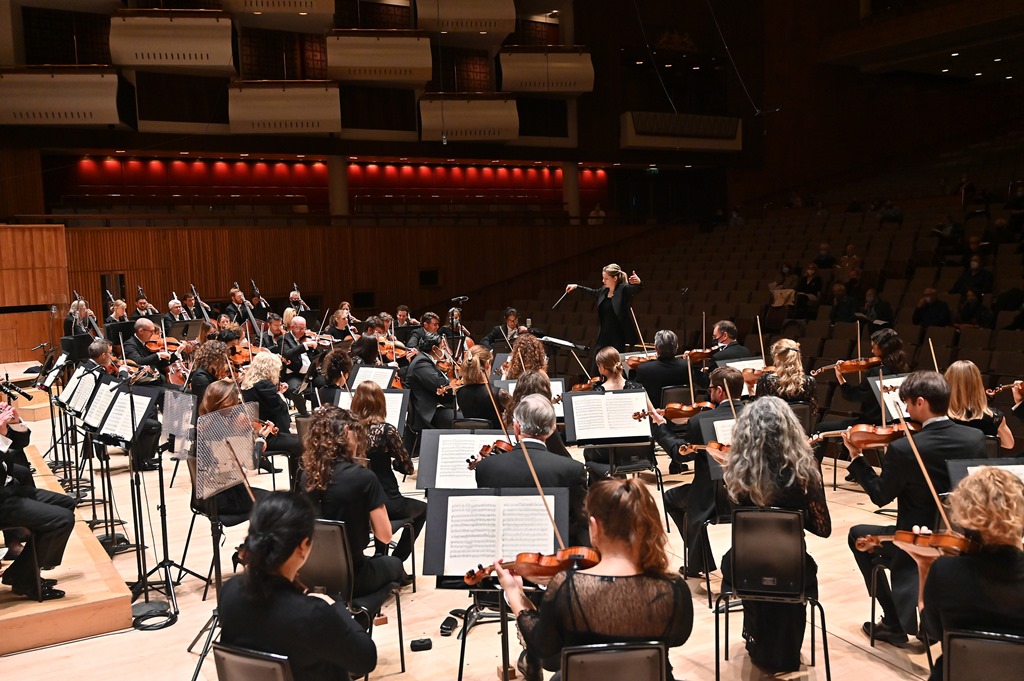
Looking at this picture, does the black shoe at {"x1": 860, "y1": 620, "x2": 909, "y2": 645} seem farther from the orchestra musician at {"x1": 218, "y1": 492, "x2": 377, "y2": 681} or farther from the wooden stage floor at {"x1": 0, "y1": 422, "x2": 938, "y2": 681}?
the orchestra musician at {"x1": 218, "y1": 492, "x2": 377, "y2": 681}

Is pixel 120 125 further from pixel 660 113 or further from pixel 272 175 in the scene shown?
pixel 660 113

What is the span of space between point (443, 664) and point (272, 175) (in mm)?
17262

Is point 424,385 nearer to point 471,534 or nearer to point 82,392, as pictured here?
point 82,392

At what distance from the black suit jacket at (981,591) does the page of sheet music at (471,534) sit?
1638 mm

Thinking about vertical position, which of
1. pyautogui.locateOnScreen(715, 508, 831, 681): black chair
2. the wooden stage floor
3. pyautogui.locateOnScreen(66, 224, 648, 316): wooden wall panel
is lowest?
the wooden stage floor

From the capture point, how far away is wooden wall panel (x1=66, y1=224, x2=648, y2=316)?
50.9 ft

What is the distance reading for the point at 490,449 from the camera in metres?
4.70

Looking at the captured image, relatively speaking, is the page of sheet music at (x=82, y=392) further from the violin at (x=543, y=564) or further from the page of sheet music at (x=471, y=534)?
the violin at (x=543, y=564)

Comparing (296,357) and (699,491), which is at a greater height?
(296,357)

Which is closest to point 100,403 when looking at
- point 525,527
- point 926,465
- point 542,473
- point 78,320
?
point 542,473

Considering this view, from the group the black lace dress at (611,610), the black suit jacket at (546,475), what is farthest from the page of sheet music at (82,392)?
the black lace dress at (611,610)

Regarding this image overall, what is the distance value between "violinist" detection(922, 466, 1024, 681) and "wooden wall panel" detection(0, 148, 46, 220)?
16338mm

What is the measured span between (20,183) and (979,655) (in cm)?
1681

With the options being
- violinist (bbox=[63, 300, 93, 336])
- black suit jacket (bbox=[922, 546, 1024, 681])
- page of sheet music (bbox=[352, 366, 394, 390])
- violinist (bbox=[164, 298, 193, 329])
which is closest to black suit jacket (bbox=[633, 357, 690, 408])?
page of sheet music (bbox=[352, 366, 394, 390])
